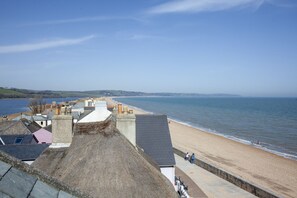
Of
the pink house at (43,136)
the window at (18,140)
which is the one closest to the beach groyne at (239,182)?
the pink house at (43,136)

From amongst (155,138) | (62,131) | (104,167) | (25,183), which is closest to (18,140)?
(155,138)

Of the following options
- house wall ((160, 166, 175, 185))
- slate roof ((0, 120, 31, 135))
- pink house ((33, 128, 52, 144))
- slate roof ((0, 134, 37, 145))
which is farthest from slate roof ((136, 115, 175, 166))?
slate roof ((0, 120, 31, 135))

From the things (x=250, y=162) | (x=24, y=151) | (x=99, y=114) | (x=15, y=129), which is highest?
(x=99, y=114)

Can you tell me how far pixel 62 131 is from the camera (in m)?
10.1

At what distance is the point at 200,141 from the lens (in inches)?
1745

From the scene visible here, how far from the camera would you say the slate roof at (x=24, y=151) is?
50.6 feet

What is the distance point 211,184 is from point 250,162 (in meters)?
14.0

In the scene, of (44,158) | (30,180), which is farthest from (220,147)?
(30,180)

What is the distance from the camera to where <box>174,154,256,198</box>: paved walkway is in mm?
17734

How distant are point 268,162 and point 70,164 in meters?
28.3

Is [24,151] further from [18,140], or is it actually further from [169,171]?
[169,171]

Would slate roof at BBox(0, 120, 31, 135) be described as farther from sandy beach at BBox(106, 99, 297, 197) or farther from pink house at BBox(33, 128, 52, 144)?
sandy beach at BBox(106, 99, 297, 197)

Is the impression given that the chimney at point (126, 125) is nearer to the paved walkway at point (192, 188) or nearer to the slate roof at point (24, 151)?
the slate roof at point (24, 151)

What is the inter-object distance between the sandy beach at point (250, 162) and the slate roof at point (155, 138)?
29.3ft
